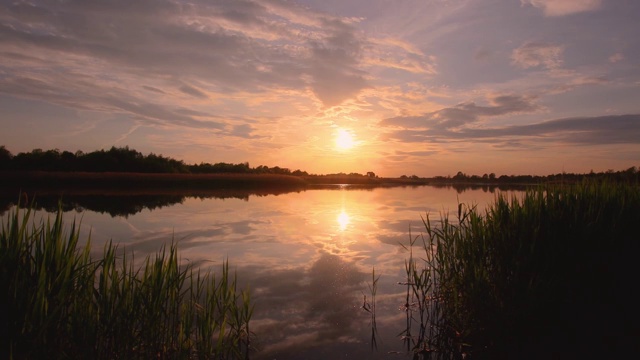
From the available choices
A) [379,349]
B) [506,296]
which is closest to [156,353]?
[379,349]

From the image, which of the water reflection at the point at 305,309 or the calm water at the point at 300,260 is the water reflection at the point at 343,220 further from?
the water reflection at the point at 305,309

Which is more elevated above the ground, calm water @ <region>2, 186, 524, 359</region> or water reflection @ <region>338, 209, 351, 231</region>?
water reflection @ <region>338, 209, 351, 231</region>

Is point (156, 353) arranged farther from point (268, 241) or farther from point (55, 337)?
point (268, 241)

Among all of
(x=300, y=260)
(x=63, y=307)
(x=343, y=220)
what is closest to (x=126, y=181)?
(x=343, y=220)

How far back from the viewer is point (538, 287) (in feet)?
19.3

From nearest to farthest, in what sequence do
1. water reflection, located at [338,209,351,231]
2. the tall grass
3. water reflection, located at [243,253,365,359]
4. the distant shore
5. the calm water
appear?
the tall grass → water reflection, located at [243,253,365,359] → the calm water → water reflection, located at [338,209,351,231] → the distant shore

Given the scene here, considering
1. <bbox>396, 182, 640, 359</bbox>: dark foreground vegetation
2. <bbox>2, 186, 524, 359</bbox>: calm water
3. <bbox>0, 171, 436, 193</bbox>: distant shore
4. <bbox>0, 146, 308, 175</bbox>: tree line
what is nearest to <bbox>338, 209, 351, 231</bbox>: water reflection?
<bbox>2, 186, 524, 359</bbox>: calm water

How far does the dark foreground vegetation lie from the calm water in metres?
0.89

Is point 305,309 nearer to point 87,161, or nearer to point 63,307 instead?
point 63,307

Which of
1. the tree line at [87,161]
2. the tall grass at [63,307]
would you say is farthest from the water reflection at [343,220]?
the tree line at [87,161]

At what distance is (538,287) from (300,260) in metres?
5.89

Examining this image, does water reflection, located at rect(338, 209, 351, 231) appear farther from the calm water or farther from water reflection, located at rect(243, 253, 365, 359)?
water reflection, located at rect(243, 253, 365, 359)

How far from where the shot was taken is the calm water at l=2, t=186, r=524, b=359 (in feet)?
18.5

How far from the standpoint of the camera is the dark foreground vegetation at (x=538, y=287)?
17.9 ft
